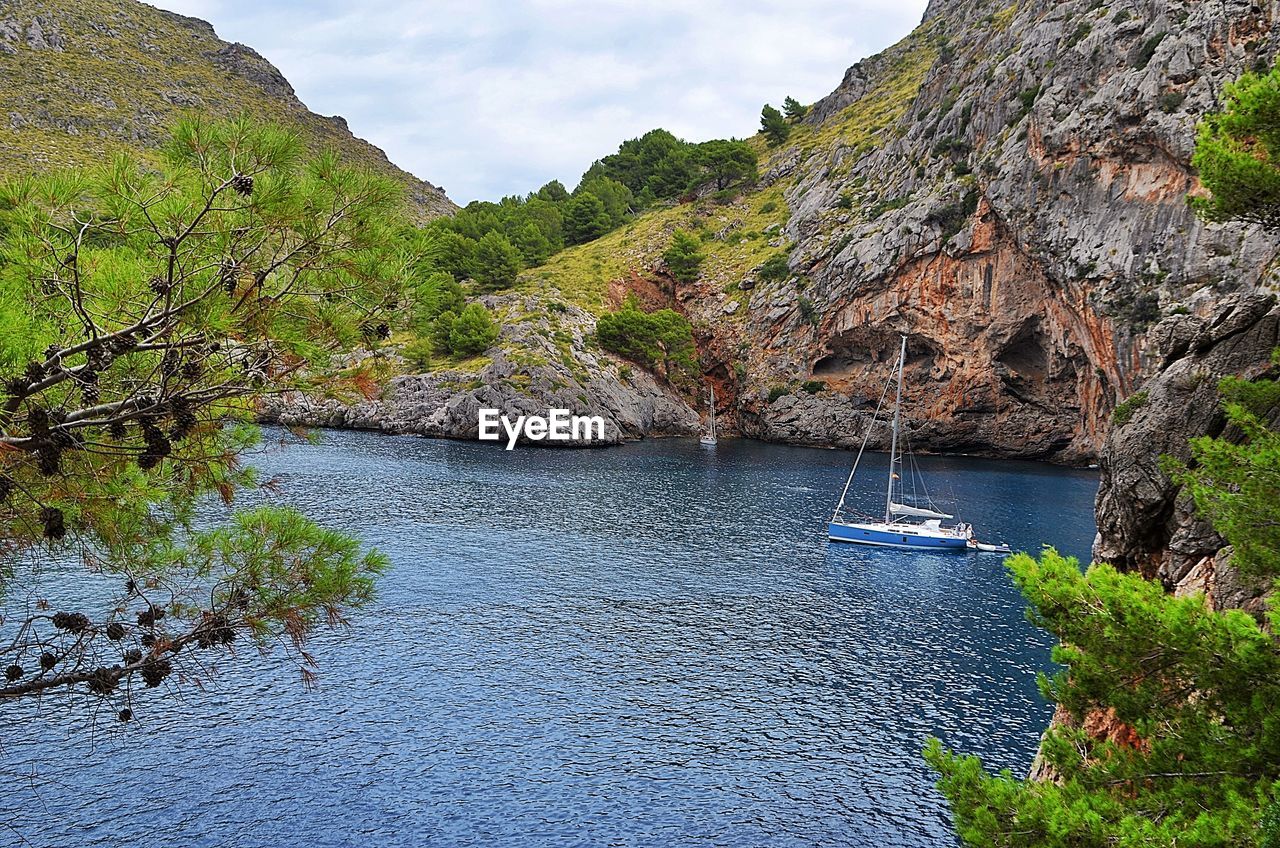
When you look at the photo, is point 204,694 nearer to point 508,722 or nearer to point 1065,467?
point 508,722

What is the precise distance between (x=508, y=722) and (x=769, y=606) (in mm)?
16204

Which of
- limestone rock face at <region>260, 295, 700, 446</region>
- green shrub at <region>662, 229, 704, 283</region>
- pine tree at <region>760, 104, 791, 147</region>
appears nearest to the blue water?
limestone rock face at <region>260, 295, 700, 446</region>

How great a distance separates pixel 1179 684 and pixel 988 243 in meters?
81.4

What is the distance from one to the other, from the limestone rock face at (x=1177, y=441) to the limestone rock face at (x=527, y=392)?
72.9m

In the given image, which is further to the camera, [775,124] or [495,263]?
[775,124]

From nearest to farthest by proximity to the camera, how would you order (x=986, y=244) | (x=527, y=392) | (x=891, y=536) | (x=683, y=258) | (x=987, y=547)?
(x=987, y=547), (x=891, y=536), (x=986, y=244), (x=527, y=392), (x=683, y=258)

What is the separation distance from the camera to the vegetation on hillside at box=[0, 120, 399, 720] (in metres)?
7.94

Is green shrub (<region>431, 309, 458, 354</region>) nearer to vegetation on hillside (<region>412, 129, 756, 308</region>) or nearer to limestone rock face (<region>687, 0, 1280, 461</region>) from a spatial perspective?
vegetation on hillside (<region>412, 129, 756, 308</region>)

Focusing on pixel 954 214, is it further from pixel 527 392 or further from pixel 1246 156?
pixel 1246 156

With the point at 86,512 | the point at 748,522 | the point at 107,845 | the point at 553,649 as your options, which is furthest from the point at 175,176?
the point at 748,522

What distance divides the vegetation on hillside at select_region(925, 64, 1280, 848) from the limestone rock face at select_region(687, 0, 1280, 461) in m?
47.0

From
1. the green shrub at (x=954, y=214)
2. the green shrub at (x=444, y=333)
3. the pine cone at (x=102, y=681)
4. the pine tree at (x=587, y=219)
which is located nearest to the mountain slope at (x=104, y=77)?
the green shrub at (x=444, y=333)

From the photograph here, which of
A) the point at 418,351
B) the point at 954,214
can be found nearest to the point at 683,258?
the point at 954,214

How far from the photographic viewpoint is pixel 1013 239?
7931 cm
